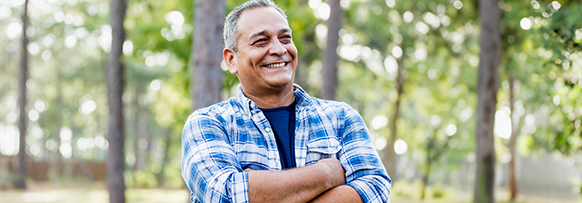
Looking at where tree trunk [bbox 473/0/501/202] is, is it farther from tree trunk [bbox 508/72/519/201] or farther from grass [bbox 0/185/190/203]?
grass [bbox 0/185/190/203]

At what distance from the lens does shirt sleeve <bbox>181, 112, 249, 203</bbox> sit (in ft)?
6.72

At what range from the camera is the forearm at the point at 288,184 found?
203cm

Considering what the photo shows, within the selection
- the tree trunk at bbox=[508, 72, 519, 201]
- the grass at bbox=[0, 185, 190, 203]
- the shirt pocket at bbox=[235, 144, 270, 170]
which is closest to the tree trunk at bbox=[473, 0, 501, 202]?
the tree trunk at bbox=[508, 72, 519, 201]

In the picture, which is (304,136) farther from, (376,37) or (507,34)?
(376,37)

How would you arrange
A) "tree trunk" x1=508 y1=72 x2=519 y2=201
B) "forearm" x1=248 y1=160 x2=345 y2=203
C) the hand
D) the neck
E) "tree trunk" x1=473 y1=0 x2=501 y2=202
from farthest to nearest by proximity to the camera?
"tree trunk" x1=508 y1=72 x2=519 y2=201
"tree trunk" x1=473 y1=0 x2=501 y2=202
the neck
the hand
"forearm" x1=248 y1=160 x2=345 y2=203

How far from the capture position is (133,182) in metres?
37.9

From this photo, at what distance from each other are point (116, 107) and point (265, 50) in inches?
411

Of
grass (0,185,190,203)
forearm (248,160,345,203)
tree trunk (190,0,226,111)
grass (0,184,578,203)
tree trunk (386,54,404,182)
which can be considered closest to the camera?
forearm (248,160,345,203)

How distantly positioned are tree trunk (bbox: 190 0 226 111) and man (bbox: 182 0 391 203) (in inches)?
191

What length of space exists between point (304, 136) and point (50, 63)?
138 feet

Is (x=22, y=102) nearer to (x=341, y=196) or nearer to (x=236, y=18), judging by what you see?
(x=236, y=18)

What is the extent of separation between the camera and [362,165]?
2285mm

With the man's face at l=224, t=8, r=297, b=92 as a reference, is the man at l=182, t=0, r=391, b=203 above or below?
below

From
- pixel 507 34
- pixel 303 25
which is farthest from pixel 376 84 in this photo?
pixel 303 25
